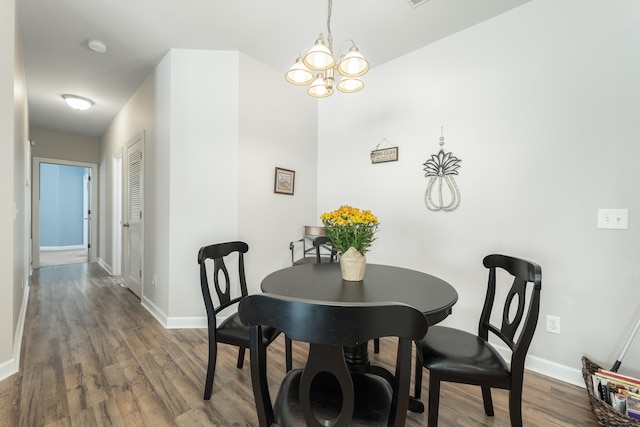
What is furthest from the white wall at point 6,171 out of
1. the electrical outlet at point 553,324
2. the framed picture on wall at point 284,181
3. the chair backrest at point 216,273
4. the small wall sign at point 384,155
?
the electrical outlet at point 553,324

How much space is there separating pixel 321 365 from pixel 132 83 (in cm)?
404

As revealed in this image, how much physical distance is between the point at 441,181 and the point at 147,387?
8.75 feet

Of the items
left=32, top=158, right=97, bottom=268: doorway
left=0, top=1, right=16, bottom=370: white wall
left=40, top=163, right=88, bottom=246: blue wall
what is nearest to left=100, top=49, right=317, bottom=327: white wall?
left=0, top=1, right=16, bottom=370: white wall

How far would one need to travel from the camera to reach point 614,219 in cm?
171

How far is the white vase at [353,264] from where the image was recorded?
151cm

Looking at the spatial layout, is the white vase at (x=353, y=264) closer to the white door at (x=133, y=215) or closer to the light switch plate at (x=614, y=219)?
the light switch plate at (x=614, y=219)

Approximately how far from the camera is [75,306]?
313 centimetres

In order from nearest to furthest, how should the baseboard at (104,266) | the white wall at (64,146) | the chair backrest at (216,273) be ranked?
the chair backrest at (216,273) → the baseboard at (104,266) → the white wall at (64,146)

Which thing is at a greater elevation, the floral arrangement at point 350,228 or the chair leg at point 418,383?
the floral arrangement at point 350,228

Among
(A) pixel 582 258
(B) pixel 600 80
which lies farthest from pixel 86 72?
(A) pixel 582 258

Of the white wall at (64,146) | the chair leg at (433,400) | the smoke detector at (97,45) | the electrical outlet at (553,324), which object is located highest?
the smoke detector at (97,45)

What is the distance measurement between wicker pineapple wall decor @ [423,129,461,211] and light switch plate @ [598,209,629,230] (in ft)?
2.83

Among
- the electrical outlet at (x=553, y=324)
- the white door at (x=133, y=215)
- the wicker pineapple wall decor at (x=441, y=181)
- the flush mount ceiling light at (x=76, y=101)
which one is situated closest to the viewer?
the electrical outlet at (x=553, y=324)

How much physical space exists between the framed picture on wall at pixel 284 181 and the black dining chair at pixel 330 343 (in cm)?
230
